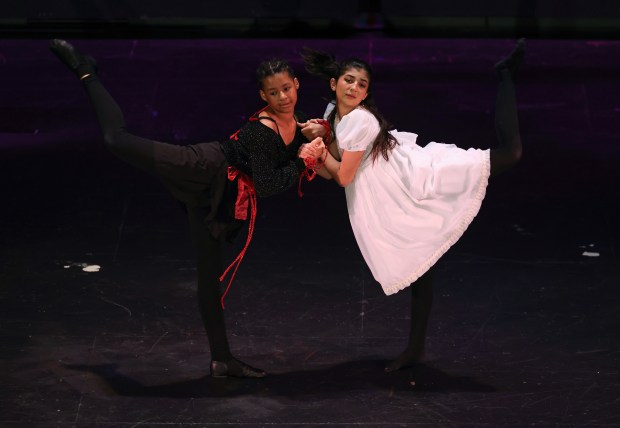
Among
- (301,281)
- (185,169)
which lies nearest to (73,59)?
(185,169)

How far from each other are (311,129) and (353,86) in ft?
0.67

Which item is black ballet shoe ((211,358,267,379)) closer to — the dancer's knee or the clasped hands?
the clasped hands

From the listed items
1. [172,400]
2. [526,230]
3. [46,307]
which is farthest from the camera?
[526,230]

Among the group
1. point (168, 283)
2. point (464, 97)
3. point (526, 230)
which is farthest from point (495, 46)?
point (168, 283)

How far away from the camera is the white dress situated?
4379 millimetres

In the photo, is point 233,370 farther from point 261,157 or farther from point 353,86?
point 353,86

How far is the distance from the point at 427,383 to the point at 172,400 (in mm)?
876

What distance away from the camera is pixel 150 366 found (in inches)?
177

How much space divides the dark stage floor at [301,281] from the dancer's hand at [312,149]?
77 cm

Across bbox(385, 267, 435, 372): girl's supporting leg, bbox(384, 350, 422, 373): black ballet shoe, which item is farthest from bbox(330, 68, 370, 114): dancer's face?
bbox(384, 350, 422, 373): black ballet shoe

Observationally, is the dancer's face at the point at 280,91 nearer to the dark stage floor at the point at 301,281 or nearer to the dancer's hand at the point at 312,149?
the dancer's hand at the point at 312,149

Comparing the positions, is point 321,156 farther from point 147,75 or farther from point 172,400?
point 147,75

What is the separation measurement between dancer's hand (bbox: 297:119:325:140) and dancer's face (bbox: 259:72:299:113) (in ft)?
0.37

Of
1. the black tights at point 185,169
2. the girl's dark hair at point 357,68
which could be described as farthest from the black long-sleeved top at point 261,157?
the girl's dark hair at point 357,68
